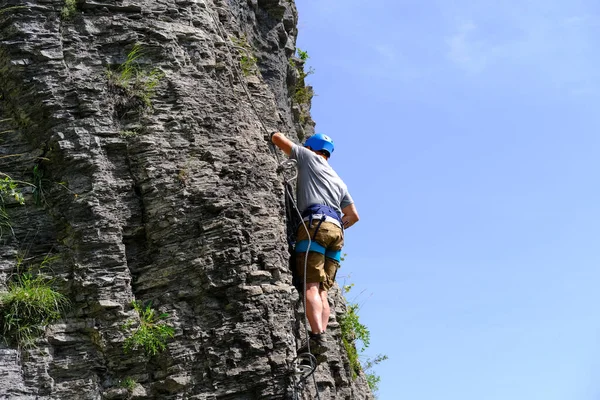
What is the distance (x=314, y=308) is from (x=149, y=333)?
1.88m

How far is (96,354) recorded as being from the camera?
800cm

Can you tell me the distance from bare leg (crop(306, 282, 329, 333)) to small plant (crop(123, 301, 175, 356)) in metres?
1.60

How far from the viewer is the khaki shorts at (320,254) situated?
29.8 ft

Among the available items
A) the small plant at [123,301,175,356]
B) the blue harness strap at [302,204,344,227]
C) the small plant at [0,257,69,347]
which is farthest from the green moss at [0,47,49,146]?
the blue harness strap at [302,204,344,227]

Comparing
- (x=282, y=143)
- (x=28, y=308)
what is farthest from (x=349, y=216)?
(x=28, y=308)

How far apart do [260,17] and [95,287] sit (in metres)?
5.51

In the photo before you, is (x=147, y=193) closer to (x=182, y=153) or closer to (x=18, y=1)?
(x=182, y=153)

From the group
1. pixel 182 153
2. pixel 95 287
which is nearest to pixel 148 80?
pixel 182 153

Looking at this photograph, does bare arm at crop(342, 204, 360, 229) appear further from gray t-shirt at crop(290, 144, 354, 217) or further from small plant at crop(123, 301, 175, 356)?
small plant at crop(123, 301, 175, 356)

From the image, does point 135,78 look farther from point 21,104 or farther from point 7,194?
point 7,194

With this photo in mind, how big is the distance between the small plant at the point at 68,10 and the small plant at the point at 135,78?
77cm

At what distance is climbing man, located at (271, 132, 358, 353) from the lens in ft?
29.7

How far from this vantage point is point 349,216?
10.1 m

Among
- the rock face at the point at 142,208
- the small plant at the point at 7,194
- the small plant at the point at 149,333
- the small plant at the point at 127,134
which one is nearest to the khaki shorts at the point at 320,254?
the rock face at the point at 142,208
